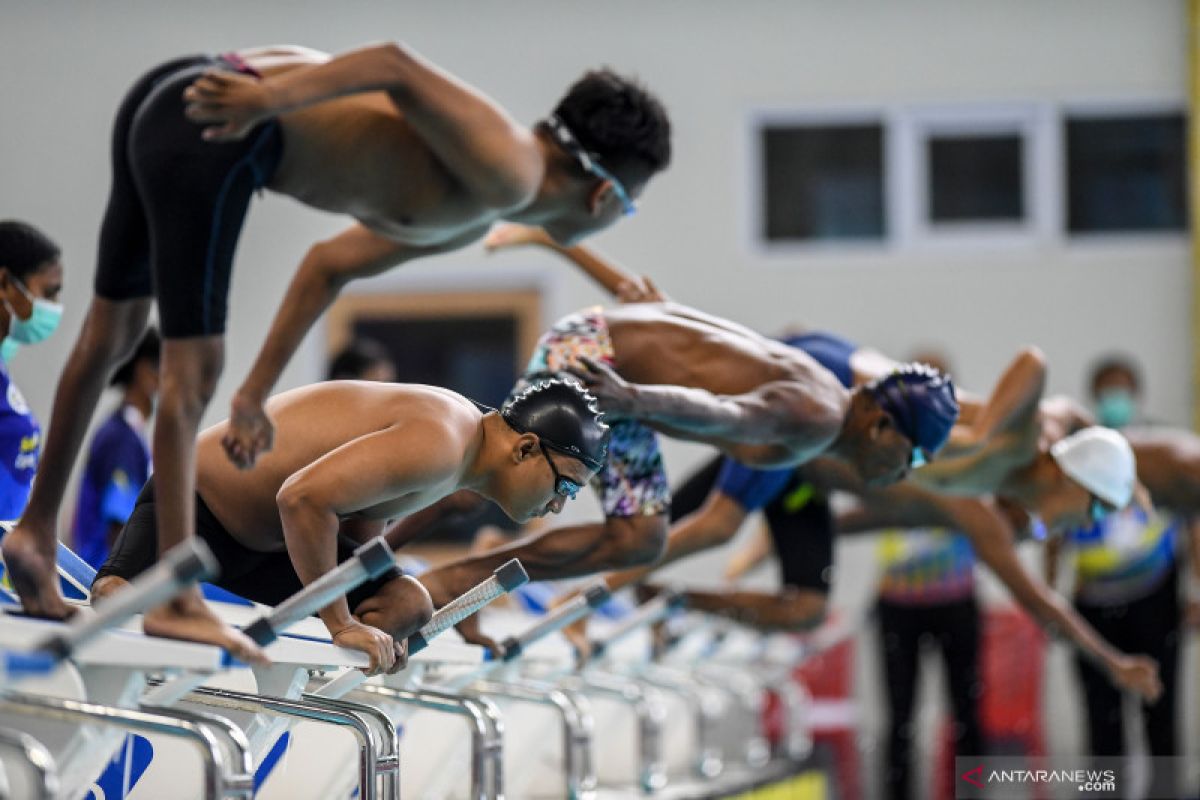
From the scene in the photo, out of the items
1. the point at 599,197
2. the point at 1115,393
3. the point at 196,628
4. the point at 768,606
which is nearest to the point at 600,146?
the point at 599,197

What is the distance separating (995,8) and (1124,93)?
87 centimetres

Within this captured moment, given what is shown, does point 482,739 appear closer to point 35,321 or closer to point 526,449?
point 526,449

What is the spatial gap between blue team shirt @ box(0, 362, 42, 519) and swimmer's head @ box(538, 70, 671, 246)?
1252 mm

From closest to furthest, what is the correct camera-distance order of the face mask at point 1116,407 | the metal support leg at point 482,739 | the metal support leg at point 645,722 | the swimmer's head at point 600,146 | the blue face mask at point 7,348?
the metal support leg at point 482,739, the swimmer's head at point 600,146, the blue face mask at point 7,348, the metal support leg at point 645,722, the face mask at point 1116,407

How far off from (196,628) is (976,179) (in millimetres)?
8246

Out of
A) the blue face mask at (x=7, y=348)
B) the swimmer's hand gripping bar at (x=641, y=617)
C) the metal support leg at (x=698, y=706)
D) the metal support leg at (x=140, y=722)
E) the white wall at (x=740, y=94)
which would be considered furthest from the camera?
the white wall at (x=740, y=94)

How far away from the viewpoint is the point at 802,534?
573 centimetres

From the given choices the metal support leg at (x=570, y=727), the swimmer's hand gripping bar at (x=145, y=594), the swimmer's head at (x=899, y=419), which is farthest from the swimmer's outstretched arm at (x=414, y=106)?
the swimmer's head at (x=899, y=419)

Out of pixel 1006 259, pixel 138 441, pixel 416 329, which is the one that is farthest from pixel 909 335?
pixel 138 441

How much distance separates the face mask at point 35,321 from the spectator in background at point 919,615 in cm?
427

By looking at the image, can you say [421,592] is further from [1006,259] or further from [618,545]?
[1006,259]

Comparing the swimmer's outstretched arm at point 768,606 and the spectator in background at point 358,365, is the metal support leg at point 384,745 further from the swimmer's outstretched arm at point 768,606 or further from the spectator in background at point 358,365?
the spectator in background at point 358,365

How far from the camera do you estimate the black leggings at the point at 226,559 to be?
118 inches

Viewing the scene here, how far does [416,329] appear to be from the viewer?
1005 cm
